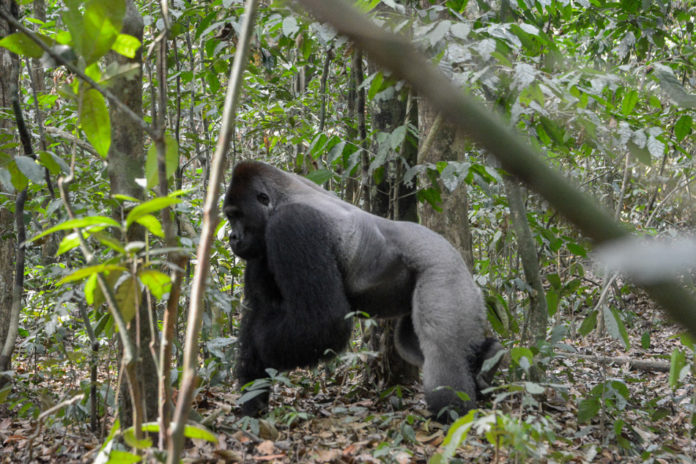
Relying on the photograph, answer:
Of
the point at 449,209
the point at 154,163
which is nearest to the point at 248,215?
the point at 449,209

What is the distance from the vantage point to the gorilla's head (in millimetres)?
4441

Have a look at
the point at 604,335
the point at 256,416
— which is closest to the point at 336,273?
the point at 256,416

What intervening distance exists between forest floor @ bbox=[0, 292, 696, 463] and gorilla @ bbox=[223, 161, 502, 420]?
0.30 m

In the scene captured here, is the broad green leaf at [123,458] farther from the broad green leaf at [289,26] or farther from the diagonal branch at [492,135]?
the broad green leaf at [289,26]

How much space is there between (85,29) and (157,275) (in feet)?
2.06

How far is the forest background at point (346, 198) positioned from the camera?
1.50 meters

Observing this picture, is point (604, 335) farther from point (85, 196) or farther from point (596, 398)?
point (85, 196)

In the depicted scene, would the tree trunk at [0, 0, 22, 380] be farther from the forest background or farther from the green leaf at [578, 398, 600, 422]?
the green leaf at [578, 398, 600, 422]

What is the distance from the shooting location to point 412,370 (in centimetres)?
492

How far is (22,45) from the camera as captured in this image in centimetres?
175

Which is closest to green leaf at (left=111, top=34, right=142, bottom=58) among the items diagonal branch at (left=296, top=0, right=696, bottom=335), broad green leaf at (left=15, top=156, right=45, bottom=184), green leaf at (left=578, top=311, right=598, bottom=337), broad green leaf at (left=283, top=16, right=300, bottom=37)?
broad green leaf at (left=15, top=156, right=45, bottom=184)

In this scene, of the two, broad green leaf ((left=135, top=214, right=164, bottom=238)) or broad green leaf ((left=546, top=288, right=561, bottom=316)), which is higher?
broad green leaf ((left=135, top=214, right=164, bottom=238))

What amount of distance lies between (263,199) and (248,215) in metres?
0.16

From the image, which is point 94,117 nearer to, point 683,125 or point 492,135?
point 492,135
